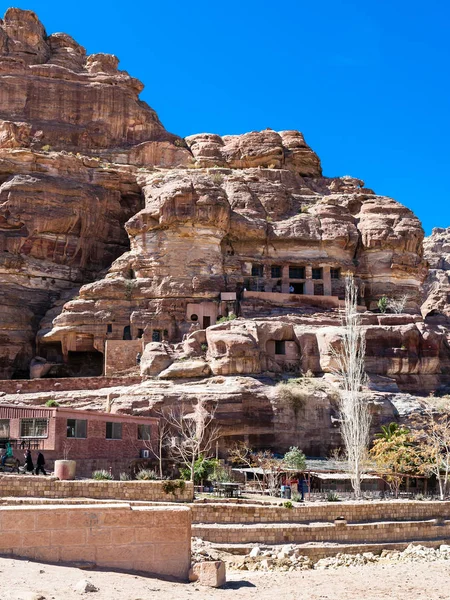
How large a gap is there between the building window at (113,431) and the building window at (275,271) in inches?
1137

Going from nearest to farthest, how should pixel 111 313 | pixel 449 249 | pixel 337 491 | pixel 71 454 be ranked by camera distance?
1. pixel 71 454
2. pixel 337 491
3. pixel 111 313
4. pixel 449 249

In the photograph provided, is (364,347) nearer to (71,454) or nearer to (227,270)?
(227,270)

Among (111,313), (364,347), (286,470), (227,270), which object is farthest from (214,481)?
(227,270)

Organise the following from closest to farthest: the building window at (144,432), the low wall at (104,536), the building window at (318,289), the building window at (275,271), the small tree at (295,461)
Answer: the low wall at (104,536)
the small tree at (295,461)
the building window at (144,432)
the building window at (318,289)
the building window at (275,271)

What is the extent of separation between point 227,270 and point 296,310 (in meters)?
7.43

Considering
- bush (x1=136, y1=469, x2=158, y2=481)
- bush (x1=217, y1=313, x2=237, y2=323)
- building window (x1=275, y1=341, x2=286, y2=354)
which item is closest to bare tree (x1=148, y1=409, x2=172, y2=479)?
bush (x1=136, y1=469, x2=158, y2=481)

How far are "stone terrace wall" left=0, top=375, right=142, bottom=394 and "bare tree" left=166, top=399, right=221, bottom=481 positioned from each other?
6.67 m

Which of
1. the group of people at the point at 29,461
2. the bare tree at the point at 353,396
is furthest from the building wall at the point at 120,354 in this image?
the group of people at the point at 29,461

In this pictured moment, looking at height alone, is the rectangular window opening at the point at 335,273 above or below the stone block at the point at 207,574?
above

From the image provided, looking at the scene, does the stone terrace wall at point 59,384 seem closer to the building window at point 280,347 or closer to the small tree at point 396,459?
the building window at point 280,347

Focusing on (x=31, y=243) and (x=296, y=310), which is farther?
(x=31, y=243)

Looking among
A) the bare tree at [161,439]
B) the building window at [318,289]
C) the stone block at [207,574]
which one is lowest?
the stone block at [207,574]

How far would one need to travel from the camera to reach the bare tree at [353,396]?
1685 inches

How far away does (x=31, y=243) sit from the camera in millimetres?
A: 65562
